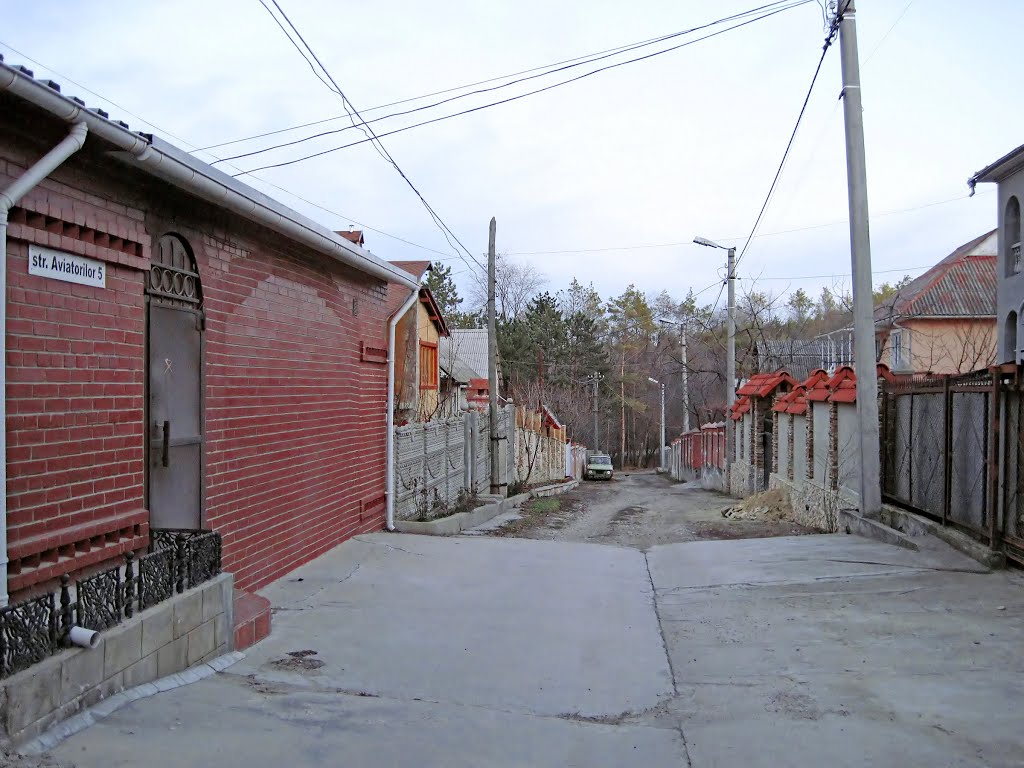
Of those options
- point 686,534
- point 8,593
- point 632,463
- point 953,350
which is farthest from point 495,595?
point 632,463

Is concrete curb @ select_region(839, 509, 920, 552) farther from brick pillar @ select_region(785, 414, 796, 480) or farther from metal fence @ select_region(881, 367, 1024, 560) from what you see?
brick pillar @ select_region(785, 414, 796, 480)

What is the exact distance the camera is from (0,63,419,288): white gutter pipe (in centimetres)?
388

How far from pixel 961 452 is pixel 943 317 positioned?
27.5 m

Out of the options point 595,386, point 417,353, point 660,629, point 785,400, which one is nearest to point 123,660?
point 660,629

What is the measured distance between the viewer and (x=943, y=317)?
3297cm

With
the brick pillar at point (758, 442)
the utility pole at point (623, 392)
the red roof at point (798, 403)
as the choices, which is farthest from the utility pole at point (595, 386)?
the red roof at point (798, 403)

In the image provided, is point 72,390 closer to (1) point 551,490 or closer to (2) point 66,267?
(2) point 66,267

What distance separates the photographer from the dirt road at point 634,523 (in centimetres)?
1323

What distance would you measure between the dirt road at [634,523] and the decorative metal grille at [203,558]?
7665 millimetres

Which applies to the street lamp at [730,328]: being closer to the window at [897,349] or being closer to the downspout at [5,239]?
the window at [897,349]

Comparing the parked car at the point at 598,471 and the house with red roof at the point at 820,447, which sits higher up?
the house with red roof at the point at 820,447

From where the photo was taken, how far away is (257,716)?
13.3 ft

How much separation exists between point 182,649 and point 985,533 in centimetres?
717

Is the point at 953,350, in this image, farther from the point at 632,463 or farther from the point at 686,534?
the point at 632,463
